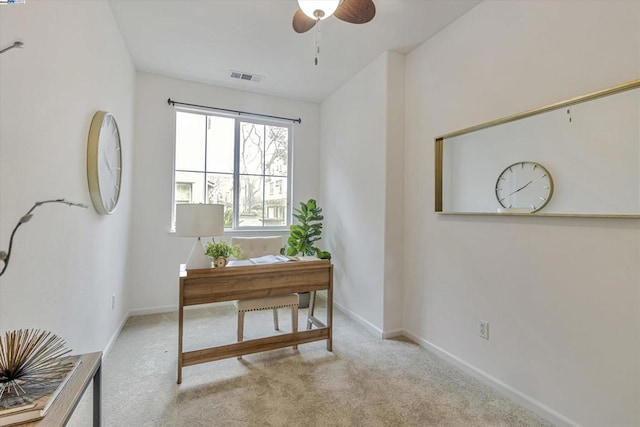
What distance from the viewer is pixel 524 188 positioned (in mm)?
1852

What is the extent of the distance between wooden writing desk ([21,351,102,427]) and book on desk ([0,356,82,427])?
16 millimetres

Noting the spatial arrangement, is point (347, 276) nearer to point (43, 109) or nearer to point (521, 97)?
point (521, 97)

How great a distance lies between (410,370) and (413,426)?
1.95 feet

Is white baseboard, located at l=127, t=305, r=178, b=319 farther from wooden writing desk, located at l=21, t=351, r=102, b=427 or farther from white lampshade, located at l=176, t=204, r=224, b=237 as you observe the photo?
wooden writing desk, located at l=21, t=351, r=102, b=427

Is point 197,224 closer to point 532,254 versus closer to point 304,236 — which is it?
point 304,236

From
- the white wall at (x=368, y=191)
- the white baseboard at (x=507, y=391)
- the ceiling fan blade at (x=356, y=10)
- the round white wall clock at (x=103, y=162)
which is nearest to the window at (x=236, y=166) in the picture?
the white wall at (x=368, y=191)

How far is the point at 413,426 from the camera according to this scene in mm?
1655

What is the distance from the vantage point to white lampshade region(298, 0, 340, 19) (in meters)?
1.52

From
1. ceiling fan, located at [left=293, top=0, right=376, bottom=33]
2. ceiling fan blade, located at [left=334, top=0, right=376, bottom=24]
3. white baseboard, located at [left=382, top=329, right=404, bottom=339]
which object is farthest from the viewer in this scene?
white baseboard, located at [left=382, top=329, right=404, bottom=339]

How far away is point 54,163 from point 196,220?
2.74ft

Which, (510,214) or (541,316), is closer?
(541,316)

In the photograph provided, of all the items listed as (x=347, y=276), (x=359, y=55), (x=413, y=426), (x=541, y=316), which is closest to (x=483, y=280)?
(x=541, y=316)

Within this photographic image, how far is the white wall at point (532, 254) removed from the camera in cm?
147

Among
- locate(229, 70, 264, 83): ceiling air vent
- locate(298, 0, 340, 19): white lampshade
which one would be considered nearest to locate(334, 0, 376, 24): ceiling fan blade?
locate(298, 0, 340, 19): white lampshade
